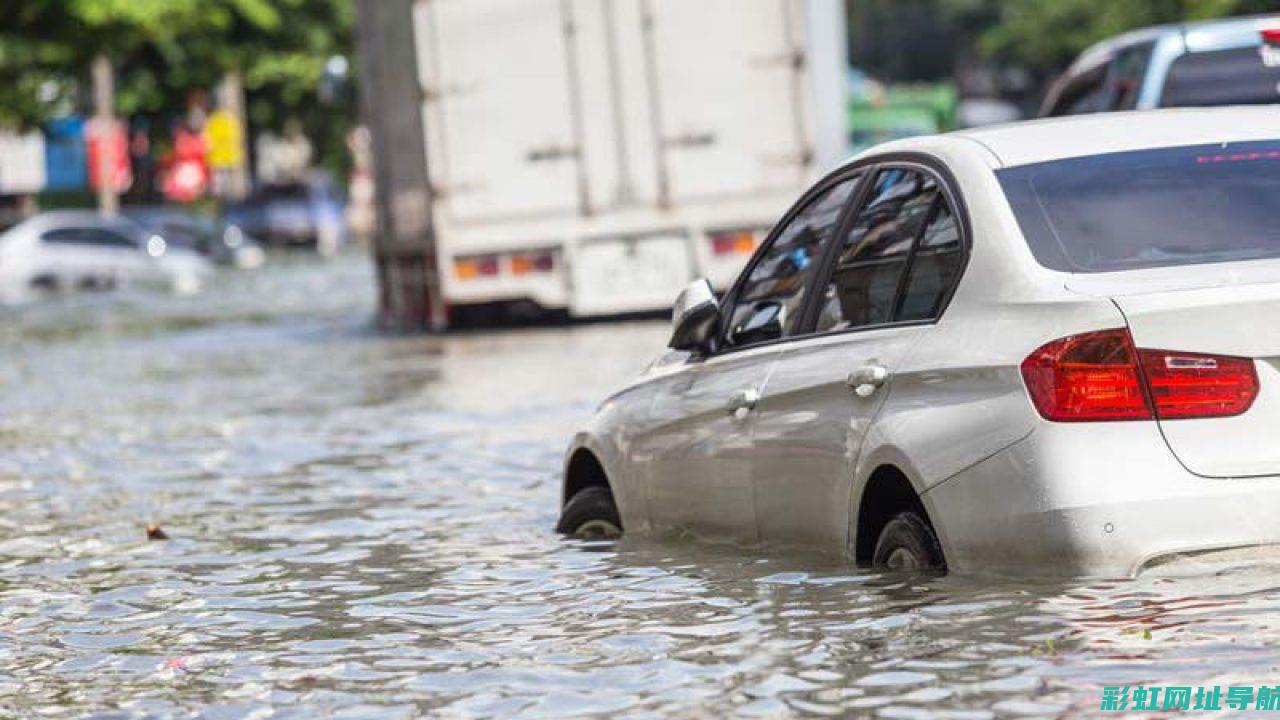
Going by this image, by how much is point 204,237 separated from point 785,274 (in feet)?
162

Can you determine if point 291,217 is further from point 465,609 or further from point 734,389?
point 734,389

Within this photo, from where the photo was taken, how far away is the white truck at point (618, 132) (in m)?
23.8

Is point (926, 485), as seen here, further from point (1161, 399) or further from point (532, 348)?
point (532, 348)

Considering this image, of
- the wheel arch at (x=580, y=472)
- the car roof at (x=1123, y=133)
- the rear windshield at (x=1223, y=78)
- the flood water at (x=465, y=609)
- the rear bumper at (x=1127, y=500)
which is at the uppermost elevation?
the rear windshield at (x=1223, y=78)

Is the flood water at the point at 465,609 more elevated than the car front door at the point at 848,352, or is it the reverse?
the car front door at the point at 848,352

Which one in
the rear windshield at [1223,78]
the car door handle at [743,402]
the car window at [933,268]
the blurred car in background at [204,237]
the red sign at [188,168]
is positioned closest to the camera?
the car window at [933,268]

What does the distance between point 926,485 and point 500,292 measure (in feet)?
56.3

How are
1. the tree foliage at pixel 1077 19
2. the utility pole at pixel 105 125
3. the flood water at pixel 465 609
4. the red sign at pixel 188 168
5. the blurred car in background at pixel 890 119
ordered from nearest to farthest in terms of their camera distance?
the flood water at pixel 465 609 < the blurred car in background at pixel 890 119 < the tree foliage at pixel 1077 19 < the utility pole at pixel 105 125 < the red sign at pixel 188 168

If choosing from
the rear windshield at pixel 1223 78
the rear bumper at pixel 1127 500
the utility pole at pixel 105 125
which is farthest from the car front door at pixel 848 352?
the utility pole at pixel 105 125

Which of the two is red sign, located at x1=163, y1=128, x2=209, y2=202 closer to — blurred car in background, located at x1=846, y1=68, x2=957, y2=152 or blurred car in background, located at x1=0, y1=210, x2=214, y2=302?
blurred car in background, located at x1=0, y1=210, x2=214, y2=302

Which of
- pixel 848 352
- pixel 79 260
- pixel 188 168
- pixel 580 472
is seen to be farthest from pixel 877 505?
pixel 188 168

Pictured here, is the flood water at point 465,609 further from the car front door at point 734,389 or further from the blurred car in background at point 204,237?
the blurred car in background at point 204,237

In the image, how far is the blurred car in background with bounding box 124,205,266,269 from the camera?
185 feet

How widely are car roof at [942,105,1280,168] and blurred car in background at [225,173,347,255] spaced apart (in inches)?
2580
